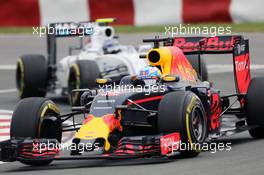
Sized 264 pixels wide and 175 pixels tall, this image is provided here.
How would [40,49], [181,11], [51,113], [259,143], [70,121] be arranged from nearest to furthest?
[51,113]
[259,143]
[70,121]
[181,11]
[40,49]

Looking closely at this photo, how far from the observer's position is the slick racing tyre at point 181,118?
11.0m

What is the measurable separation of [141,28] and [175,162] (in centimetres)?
1297

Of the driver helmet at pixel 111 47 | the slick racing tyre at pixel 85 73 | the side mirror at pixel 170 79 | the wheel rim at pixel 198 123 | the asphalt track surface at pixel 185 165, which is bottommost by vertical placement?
the asphalt track surface at pixel 185 165

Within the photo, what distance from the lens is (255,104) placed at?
12.7 metres

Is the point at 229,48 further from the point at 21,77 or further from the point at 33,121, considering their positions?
the point at 21,77

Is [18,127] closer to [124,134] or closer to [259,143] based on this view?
[124,134]

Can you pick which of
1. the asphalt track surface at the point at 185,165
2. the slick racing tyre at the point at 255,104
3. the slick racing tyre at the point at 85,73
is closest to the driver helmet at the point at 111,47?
Answer: the slick racing tyre at the point at 85,73

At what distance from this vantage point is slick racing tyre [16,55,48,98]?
19312 millimetres

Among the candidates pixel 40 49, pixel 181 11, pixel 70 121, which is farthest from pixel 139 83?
pixel 40 49

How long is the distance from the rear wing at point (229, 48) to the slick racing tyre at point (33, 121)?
223cm

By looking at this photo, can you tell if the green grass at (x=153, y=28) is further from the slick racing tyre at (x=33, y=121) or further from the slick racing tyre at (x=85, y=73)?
the slick racing tyre at (x=33, y=121)

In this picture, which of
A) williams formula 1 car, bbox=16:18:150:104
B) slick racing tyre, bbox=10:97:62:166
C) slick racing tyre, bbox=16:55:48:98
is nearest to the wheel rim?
slick racing tyre, bbox=10:97:62:166

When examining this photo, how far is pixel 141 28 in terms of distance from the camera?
2358 cm

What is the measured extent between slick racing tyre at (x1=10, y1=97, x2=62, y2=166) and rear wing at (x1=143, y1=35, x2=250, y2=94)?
2233 mm
